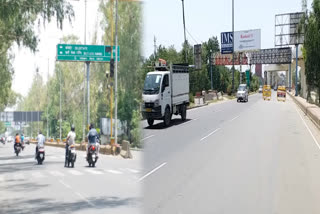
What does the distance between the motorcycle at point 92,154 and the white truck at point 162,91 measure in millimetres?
10732

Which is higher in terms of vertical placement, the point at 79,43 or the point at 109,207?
the point at 79,43

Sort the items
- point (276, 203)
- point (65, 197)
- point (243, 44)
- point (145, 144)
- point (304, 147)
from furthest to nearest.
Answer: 1. point (243, 44)
2. point (304, 147)
3. point (65, 197)
4. point (276, 203)
5. point (145, 144)

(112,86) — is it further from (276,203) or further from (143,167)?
(276,203)

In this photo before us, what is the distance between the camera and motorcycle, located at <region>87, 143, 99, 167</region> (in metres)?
14.6

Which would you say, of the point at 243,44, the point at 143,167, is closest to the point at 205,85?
the point at 143,167

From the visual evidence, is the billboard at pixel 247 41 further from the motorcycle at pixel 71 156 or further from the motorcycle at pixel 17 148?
the motorcycle at pixel 71 156

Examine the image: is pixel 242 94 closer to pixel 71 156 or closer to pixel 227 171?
pixel 71 156

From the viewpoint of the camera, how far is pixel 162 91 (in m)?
3.35

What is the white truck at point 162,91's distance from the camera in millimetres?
2666

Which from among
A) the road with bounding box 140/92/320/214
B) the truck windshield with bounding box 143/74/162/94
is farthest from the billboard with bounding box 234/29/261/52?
the truck windshield with bounding box 143/74/162/94

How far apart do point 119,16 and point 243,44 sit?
75042 millimetres

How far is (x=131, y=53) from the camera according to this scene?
A: 9.02 feet

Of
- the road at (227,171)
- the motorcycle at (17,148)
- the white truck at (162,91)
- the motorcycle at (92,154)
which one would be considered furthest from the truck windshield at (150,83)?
the motorcycle at (17,148)

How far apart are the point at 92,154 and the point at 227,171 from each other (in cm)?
754
